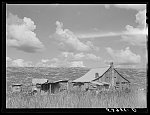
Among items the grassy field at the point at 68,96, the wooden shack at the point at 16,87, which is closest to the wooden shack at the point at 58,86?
the grassy field at the point at 68,96

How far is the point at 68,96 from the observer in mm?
2221

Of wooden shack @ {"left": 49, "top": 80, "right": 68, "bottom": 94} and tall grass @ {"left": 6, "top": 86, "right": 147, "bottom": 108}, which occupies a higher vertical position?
wooden shack @ {"left": 49, "top": 80, "right": 68, "bottom": 94}

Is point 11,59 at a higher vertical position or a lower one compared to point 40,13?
lower

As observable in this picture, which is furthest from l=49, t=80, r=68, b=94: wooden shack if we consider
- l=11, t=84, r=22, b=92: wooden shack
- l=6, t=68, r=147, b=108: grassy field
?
l=11, t=84, r=22, b=92: wooden shack

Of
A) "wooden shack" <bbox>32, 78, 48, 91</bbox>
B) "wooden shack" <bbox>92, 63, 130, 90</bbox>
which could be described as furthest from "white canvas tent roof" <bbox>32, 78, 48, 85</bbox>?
"wooden shack" <bbox>92, 63, 130, 90</bbox>

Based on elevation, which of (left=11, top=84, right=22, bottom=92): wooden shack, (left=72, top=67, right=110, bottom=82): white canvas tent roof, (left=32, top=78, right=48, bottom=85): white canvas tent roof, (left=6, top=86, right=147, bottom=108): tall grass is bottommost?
(left=6, top=86, right=147, bottom=108): tall grass

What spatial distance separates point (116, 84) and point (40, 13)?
0.78m

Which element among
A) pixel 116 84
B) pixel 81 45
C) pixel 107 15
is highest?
pixel 107 15

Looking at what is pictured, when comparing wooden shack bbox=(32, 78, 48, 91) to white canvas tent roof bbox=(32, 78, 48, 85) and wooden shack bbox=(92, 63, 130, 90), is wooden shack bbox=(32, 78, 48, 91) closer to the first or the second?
white canvas tent roof bbox=(32, 78, 48, 85)

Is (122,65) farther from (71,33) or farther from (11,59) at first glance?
(11,59)

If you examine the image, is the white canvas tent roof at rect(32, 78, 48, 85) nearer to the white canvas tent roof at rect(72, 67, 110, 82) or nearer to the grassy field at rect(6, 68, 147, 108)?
the grassy field at rect(6, 68, 147, 108)

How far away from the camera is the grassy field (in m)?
2.20
